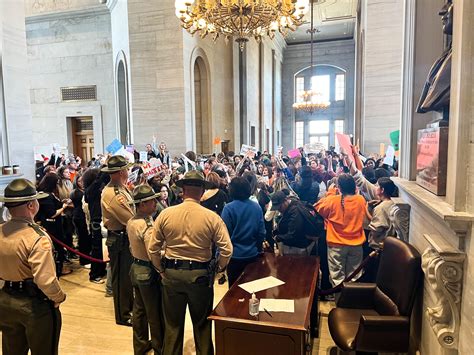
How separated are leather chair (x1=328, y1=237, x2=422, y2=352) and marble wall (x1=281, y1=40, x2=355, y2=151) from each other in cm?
2406

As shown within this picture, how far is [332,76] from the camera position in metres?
25.8

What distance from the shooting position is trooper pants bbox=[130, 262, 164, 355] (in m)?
3.18

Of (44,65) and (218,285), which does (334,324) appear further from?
(44,65)

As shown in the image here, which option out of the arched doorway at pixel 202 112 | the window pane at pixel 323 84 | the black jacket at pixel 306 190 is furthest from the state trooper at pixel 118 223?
the window pane at pixel 323 84

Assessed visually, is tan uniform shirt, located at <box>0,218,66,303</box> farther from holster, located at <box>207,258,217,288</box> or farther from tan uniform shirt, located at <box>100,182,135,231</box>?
tan uniform shirt, located at <box>100,182,135,231</box>

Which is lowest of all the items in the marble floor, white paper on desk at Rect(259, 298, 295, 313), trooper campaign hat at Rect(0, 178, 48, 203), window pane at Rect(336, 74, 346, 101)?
the marble floor

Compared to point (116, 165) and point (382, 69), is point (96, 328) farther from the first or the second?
point (382, 69)

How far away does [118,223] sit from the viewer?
150 inches

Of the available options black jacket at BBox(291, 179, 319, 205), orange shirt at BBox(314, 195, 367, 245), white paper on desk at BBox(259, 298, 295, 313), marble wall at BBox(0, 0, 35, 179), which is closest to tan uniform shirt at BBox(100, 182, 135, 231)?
white paper on desk at BBox(259, 298, 295, 313)

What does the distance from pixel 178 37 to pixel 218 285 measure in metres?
9.26

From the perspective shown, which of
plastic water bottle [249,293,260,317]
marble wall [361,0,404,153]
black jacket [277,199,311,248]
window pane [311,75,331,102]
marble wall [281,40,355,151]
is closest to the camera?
plastic water bottle [249,293,260,317]

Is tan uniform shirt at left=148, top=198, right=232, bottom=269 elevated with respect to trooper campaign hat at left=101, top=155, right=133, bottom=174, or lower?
lower

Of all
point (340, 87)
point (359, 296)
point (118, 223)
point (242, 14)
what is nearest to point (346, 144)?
point (359, 296)

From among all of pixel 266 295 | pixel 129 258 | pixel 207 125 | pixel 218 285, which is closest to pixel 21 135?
pixel 129 258
